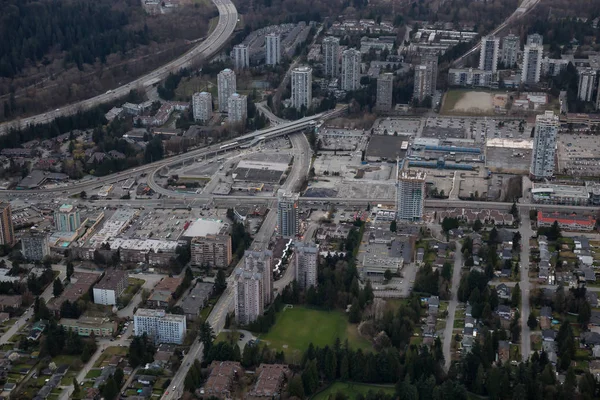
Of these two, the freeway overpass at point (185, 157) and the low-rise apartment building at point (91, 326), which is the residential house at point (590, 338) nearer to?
the low-rise apartment building at point (91, 326)

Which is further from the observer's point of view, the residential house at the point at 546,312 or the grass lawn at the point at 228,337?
the residential house at the point at 546,312

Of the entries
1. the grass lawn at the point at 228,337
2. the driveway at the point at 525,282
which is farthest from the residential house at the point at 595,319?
the grass lawn at the point at 228,337

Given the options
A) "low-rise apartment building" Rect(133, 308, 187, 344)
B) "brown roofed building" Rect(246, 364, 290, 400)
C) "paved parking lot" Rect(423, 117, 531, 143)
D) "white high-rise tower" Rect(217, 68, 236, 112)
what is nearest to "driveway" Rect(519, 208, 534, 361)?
"brown roofed building" Rect(246, 364, 290, 400)

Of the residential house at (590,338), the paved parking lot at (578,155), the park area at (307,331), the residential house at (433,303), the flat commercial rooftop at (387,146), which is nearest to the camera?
the residential house at (590,338)

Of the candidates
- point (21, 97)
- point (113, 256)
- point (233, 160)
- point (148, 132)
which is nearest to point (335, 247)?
point (113, 256)

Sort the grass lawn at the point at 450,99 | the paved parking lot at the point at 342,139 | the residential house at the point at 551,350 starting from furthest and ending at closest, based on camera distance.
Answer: the grass lawn at the point at 450,99 → the paved parking lot at the point at 342,139 → the residential house at the point at 551,350

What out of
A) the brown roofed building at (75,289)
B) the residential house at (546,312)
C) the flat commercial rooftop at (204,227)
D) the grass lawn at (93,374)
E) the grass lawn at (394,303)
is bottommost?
the grass lawn at (93,374)
